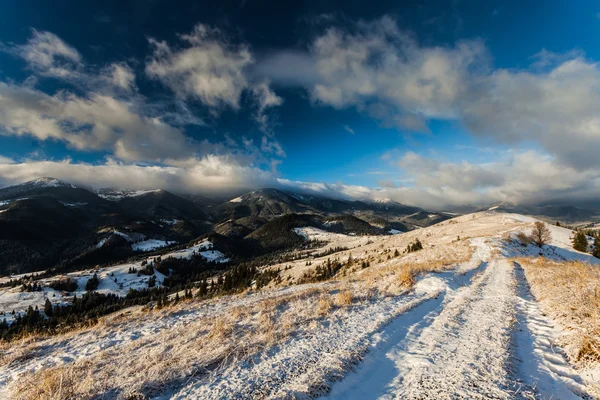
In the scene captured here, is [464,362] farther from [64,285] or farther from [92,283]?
[64,285]

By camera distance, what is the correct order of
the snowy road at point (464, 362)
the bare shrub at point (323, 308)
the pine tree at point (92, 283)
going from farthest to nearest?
the pine tree at point (92, 283)
the bare shrub at point (323, 308)
the snowy road at point (464, 362)

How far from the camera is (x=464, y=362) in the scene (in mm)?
5984

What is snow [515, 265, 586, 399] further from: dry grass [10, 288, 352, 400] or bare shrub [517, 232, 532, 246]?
bare shrub [517, 232, 532, 246]

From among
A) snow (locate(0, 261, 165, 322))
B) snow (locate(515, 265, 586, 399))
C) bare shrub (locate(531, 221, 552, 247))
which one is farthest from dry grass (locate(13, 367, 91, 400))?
snow (locate(0, 261, 165, 322))

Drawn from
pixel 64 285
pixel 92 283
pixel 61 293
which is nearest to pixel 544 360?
pixel 61 293

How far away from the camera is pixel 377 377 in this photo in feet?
18.2

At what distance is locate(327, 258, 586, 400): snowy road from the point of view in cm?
498

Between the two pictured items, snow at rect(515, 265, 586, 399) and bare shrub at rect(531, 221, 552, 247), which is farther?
bare shrub at rect(531, 221, 552, 247)

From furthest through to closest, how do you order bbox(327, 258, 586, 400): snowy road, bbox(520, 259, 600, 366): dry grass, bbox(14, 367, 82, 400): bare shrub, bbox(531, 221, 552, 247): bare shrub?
bbox(531, 221, 552, 247): bare shrub → bbox(520, 259, 600, 366): dry grass → bbox(327, 258, 586, 400): snowy road → bbox(14, 367, 82, 400): bare shrub

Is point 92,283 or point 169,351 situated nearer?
point 169,351

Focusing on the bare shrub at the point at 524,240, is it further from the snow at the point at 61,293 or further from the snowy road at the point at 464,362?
the snow at the point at 61,293

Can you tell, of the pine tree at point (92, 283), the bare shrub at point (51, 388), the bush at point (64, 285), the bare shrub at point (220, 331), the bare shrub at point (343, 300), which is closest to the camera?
the bare shrub at point (51, 388)

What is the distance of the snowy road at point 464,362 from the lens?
4.98m

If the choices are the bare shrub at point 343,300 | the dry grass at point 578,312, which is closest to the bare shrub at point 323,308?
the bare shrub at point 343,300
